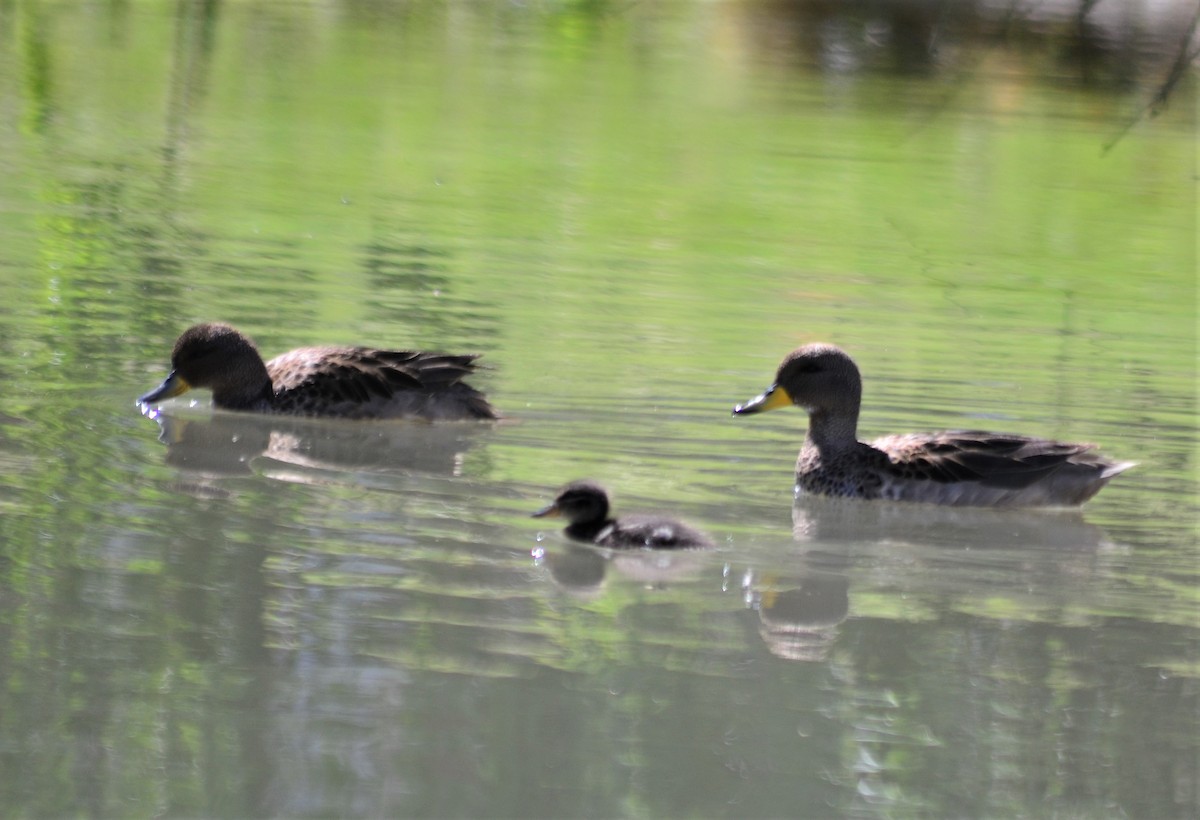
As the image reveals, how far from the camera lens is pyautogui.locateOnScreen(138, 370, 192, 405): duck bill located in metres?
9.61

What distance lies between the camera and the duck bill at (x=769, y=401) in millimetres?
9336

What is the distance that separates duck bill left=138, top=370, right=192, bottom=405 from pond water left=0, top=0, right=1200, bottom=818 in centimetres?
12

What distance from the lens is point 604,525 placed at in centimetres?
761

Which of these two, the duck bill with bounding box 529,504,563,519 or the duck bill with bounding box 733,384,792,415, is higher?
the duck bill with bounding box 529,504,563,519

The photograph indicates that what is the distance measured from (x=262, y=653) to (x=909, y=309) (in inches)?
302

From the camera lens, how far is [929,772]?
5.36 m

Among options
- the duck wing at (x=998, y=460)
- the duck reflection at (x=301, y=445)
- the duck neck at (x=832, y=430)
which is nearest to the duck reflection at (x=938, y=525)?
the duck wing at (x=998, y=460)

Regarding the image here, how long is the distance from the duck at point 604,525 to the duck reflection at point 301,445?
114 centimetres

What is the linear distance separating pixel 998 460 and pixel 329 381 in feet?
10.8

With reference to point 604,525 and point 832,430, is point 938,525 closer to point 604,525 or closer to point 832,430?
point 832,430

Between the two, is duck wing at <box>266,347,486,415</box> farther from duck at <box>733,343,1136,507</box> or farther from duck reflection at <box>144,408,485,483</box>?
duck at <box>733,343,1136,507</box>

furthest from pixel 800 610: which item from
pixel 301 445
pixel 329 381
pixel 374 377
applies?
pixel 329 381

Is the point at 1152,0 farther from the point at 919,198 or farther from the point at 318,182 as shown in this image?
the point at 318,182

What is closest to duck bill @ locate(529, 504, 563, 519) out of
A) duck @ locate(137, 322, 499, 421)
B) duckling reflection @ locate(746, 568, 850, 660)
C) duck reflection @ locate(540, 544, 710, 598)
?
duck reflection @ locate(540, 544, 710, 598)
